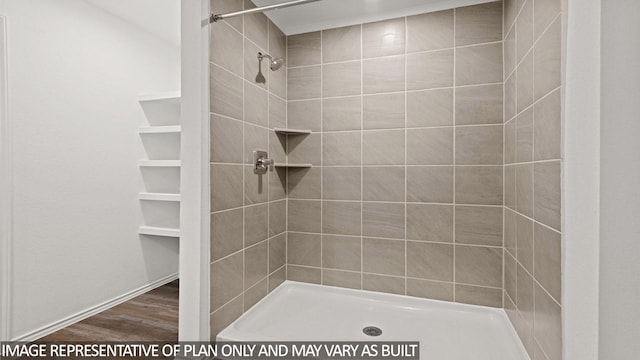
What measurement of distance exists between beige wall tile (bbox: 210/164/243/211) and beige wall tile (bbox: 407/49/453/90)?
49.1 inches

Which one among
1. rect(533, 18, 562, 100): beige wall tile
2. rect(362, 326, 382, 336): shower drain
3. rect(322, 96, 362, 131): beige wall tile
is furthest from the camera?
rect(322, 96, 362, 131): beige wall tile

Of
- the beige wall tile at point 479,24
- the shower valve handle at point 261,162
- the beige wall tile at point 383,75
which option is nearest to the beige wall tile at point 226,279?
the shower valve handle at point 261,162

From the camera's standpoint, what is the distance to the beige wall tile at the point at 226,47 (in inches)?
59.9

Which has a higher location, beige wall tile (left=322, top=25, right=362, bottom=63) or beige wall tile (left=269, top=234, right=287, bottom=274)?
beige wall tile (left=322, top=25, right=362, bottom=63)

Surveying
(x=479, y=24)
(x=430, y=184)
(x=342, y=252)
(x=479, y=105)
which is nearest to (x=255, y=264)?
(x=342, y=252)

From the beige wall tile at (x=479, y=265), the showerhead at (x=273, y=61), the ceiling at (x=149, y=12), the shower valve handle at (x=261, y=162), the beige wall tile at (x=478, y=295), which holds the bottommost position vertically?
the beige wall tile at (x=478, y=295)

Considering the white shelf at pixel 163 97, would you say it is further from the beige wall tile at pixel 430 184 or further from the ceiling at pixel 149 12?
the beige wall tile at pixel 430 184

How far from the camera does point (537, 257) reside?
1.20 metres

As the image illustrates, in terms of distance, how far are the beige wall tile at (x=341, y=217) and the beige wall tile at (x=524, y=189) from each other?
954mm

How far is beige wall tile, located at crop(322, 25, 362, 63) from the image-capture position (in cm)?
212

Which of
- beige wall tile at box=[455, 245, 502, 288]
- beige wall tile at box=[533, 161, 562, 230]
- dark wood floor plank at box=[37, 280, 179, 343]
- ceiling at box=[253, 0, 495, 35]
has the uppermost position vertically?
ceiling at box=[253, 0, 495, 35]

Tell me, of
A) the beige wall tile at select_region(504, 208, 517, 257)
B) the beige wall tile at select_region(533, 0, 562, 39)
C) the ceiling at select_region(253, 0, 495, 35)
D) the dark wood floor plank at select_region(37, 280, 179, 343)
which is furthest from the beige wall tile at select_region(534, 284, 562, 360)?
the dark wood floor plank at select_region(37, 280, 179, 343)

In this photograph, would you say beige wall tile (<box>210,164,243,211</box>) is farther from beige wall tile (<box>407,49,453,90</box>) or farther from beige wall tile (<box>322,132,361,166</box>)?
beige wall tile (<box>407,49,453,90</box>)

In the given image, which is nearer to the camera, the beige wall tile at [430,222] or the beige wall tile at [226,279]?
the beige wall tile at [226,279]
